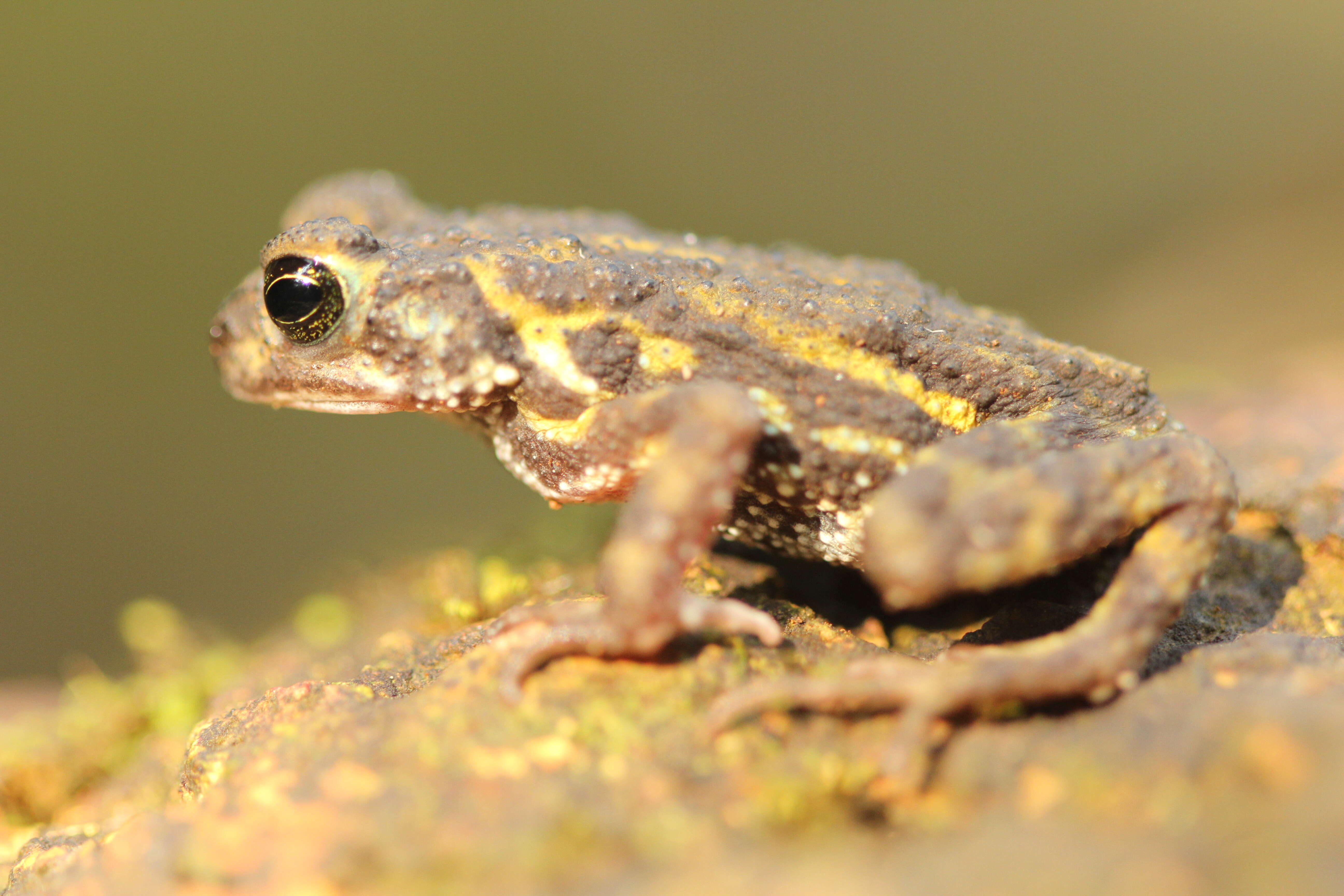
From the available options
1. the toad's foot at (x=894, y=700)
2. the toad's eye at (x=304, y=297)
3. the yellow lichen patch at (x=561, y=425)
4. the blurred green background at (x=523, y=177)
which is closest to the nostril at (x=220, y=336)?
the toad's eye at (x=304, y=297)

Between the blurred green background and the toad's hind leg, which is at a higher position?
the blurred green background

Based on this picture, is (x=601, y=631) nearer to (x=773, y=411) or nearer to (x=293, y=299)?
(x=773, y=411)

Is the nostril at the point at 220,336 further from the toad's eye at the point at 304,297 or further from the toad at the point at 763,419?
the toad's eye at the point at 304,297

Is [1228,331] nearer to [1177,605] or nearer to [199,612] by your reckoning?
[1177,605]

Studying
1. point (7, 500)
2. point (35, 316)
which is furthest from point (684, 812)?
point (35, 316)

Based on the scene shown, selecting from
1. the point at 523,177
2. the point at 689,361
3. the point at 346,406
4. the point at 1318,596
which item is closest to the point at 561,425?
the point at 689,361

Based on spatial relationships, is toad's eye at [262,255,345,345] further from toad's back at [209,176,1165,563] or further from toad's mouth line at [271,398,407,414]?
toad's mouth line at [271,398,407,414]

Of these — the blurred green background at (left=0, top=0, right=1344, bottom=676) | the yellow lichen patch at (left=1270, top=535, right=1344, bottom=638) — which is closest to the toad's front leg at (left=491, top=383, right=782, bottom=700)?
the yellow lichen patch at (left=1270, top=535, right=1344, bottom=638)
